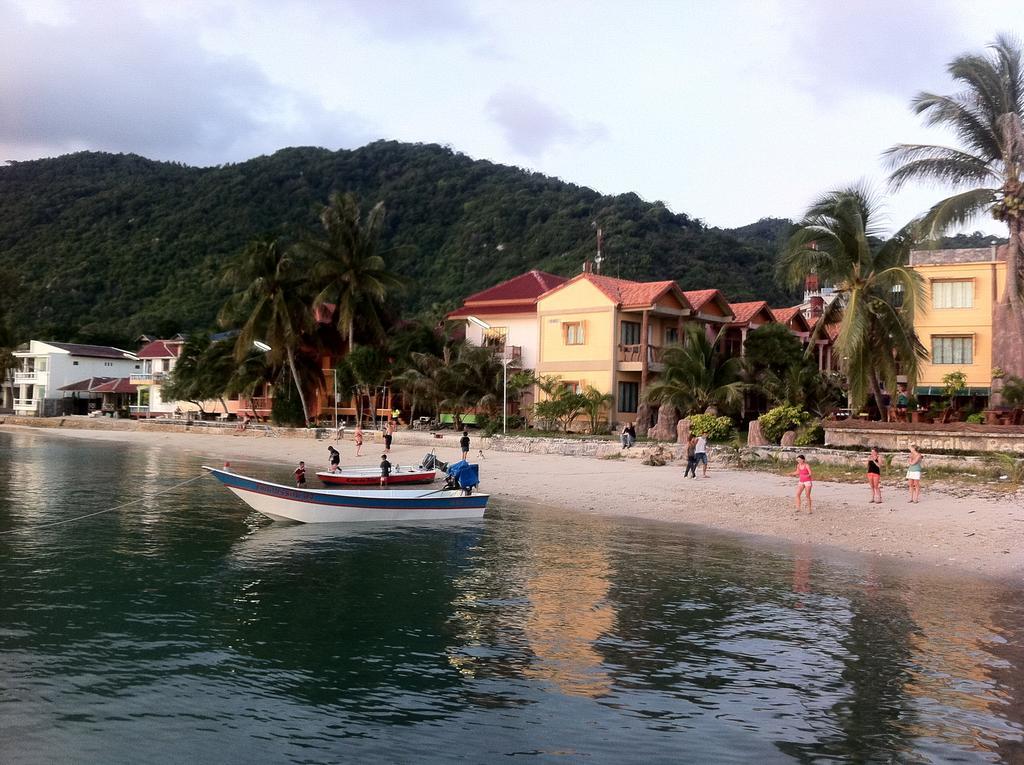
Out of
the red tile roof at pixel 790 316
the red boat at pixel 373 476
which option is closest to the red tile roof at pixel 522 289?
the red tile roof at pixel 790 316

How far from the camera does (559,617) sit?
13.9m

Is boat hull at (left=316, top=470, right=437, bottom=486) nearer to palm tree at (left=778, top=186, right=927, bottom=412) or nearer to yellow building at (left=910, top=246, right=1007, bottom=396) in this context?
palm tree at (left=778, top=186, right=927, bottom=412)

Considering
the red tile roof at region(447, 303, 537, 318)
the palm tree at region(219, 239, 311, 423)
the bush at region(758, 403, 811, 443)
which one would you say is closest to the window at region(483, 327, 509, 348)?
the red tile roof at region(447, 303, 537, 318)

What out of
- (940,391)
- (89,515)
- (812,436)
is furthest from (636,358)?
(89,515)

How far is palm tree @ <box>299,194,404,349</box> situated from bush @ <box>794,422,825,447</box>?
97.0 ft

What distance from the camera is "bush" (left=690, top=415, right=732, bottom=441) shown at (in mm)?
33875

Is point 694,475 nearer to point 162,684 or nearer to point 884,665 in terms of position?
point 884,665

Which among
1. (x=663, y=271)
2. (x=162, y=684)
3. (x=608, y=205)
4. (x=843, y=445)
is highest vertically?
(x=608, y=205)

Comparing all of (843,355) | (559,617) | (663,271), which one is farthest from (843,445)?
(663,271)

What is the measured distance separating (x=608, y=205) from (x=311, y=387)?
2059 inches

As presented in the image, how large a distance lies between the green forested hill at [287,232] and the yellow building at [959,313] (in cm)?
3513

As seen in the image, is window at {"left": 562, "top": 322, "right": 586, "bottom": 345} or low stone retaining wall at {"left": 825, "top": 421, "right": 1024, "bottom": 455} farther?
window at {"left": 562, "top": 322, "right": 586, "bottom": 345}

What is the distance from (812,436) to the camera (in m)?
31.7

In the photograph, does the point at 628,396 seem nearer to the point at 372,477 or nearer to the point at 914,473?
the point at 372,477
